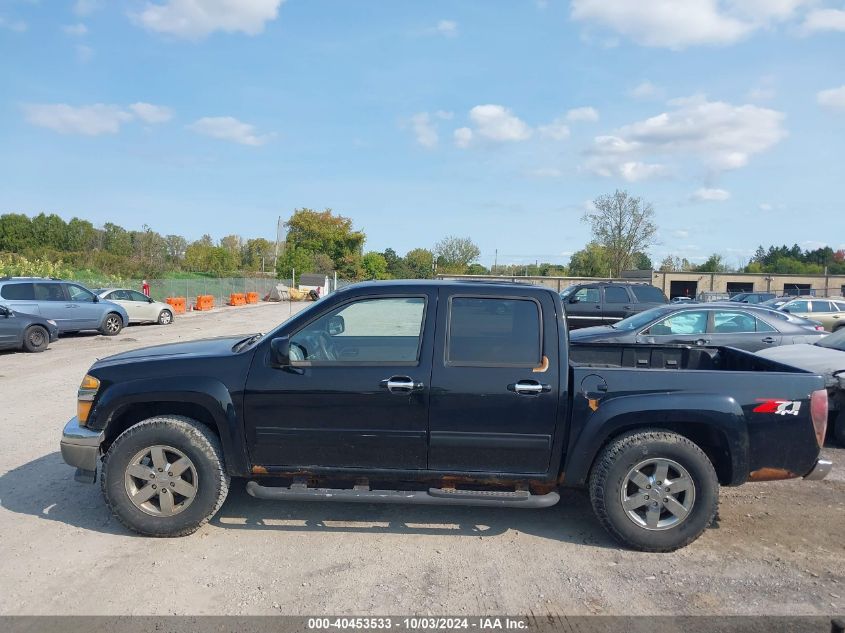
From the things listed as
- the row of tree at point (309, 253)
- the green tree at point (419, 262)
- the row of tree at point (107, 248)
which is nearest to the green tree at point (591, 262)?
the row of tree at point (309, 253)

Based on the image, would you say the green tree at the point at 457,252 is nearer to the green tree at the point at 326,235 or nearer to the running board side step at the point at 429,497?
the green tree at the point at 326,235

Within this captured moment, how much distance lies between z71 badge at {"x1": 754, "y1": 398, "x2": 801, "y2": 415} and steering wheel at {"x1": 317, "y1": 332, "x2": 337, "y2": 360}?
2.99 meters

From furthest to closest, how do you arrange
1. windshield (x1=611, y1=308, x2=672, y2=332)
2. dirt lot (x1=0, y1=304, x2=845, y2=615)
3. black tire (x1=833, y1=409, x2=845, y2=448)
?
windshield (x1=611, y1=308, x2=672, y2=332) < black tire (x1=833, y1=409, x2=845, y2=448) < dirt lot (x1=0, y1=304, x2=845, y2=615)

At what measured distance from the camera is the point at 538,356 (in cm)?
406

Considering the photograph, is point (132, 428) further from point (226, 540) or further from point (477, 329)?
point (477, 329)

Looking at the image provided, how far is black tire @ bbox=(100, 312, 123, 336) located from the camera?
1766 centimetres

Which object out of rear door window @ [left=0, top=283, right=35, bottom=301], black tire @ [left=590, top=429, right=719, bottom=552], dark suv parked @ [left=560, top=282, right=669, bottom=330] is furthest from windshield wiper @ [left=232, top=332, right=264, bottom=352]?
rear door window @ [left=0, top=283, right=35, bottom=301]

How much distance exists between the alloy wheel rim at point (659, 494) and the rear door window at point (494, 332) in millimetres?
1054

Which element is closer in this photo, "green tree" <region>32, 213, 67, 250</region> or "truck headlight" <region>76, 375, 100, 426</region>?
"truck headlight" <region>76, 375, 100, 426</region>

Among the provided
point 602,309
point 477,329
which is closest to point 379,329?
point 477,329

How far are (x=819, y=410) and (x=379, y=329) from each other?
128 inches

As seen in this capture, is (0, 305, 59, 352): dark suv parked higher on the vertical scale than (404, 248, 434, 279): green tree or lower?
lower

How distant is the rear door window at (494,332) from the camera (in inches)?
161

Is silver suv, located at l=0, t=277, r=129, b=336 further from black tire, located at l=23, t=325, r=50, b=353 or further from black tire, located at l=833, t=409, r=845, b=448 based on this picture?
black tire, located at l=833, t=409, r=845, b=448
